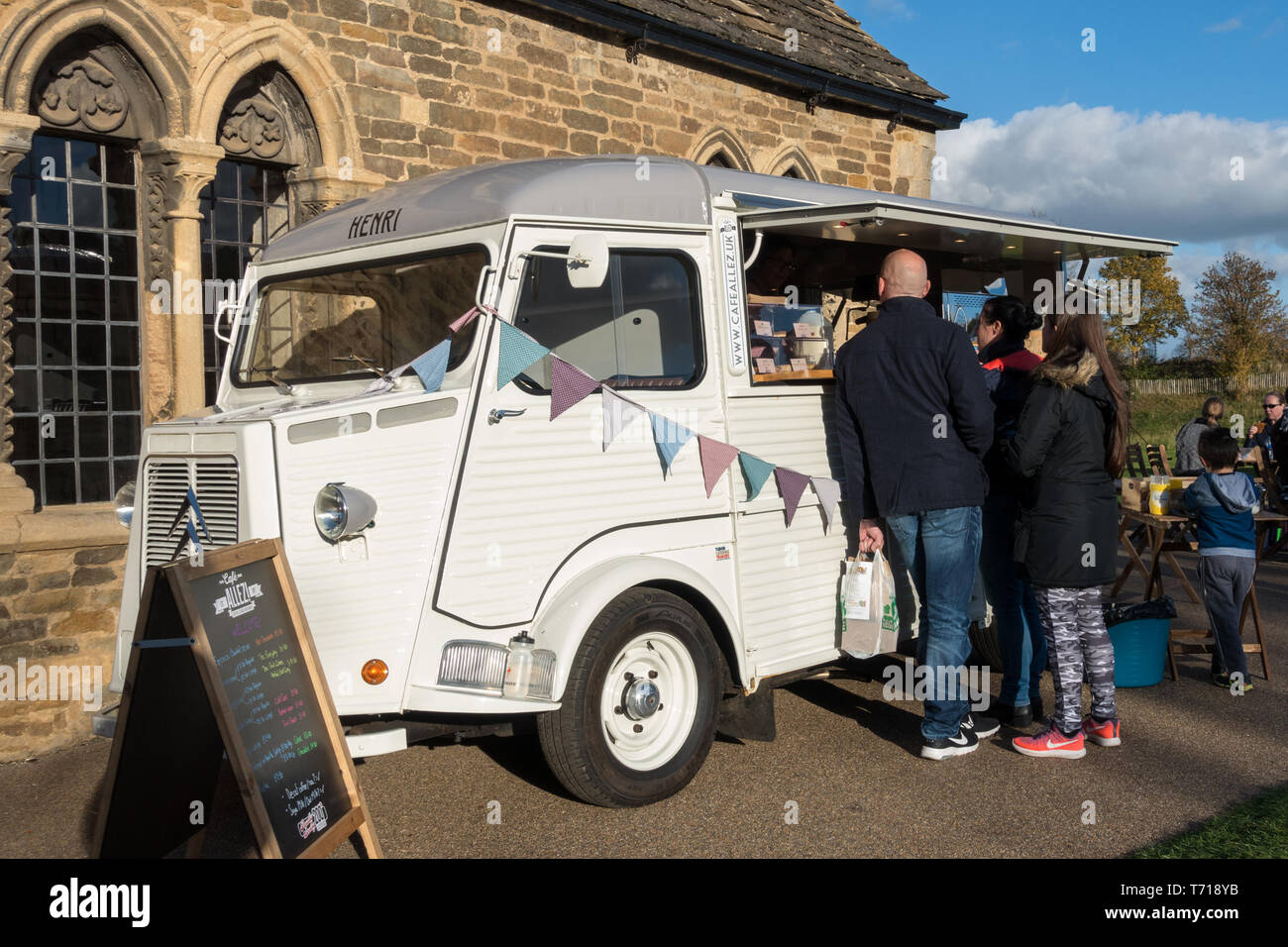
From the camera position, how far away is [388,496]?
434cm

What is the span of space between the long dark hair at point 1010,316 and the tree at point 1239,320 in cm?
3477

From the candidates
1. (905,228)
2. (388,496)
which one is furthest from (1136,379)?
(388,496)

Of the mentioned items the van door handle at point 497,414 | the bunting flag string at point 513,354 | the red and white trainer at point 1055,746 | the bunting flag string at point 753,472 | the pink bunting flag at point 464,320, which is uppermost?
the pink bunting flag at point 464,320

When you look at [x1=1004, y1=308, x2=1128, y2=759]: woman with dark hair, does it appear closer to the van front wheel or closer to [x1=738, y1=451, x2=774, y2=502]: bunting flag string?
[x1=738, y1=451, x2=774, y2=502]: bunting flag string

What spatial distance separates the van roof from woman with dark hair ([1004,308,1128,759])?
34.2 inches

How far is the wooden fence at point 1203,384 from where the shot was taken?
120 ft

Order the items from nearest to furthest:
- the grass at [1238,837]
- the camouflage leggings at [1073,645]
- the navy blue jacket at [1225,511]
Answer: the grass at [1238,837]
the camouflage leggings at [1073,645]
the navy blue jacket at [1225,511]

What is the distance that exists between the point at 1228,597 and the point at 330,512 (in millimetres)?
5171

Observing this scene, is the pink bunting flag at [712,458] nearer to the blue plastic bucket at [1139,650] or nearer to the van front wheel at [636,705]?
the van front wheel at [636,705]

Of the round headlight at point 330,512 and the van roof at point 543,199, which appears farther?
the van roof at point 543,199

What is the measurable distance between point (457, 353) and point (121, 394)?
434 cm

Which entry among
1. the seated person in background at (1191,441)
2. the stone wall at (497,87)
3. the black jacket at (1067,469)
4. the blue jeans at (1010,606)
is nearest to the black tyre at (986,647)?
the blue jeans at (1010,606)

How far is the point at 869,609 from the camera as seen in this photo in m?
5.59

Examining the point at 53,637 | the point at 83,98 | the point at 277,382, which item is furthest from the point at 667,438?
the point at 83,98
